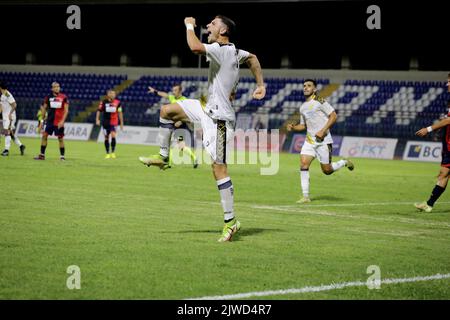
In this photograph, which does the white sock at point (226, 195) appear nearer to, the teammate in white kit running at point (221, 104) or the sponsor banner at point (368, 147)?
the teammate in white kit running at point (221, 104)

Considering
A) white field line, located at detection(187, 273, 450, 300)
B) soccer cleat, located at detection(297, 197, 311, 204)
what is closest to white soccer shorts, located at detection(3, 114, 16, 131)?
soccer cleat, located at detection(297, 197, 311, 204)

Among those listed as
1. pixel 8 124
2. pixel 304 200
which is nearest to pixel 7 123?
pixel 8 124

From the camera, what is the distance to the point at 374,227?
1223 centimetres

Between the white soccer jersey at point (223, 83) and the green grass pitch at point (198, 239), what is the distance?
Answer: 1.60 meters

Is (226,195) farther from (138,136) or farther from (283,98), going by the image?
(283,98)

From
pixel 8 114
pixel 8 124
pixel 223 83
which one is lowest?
pixel 8 124

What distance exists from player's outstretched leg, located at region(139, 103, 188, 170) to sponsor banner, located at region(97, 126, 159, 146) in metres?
32.0

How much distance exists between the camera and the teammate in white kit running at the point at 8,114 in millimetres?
27672

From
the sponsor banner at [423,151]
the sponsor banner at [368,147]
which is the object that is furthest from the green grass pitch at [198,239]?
the sponsor banner at [368,147]

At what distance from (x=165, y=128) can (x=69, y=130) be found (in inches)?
1445

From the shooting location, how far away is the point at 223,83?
10.3 m

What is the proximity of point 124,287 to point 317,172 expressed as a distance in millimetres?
19966
